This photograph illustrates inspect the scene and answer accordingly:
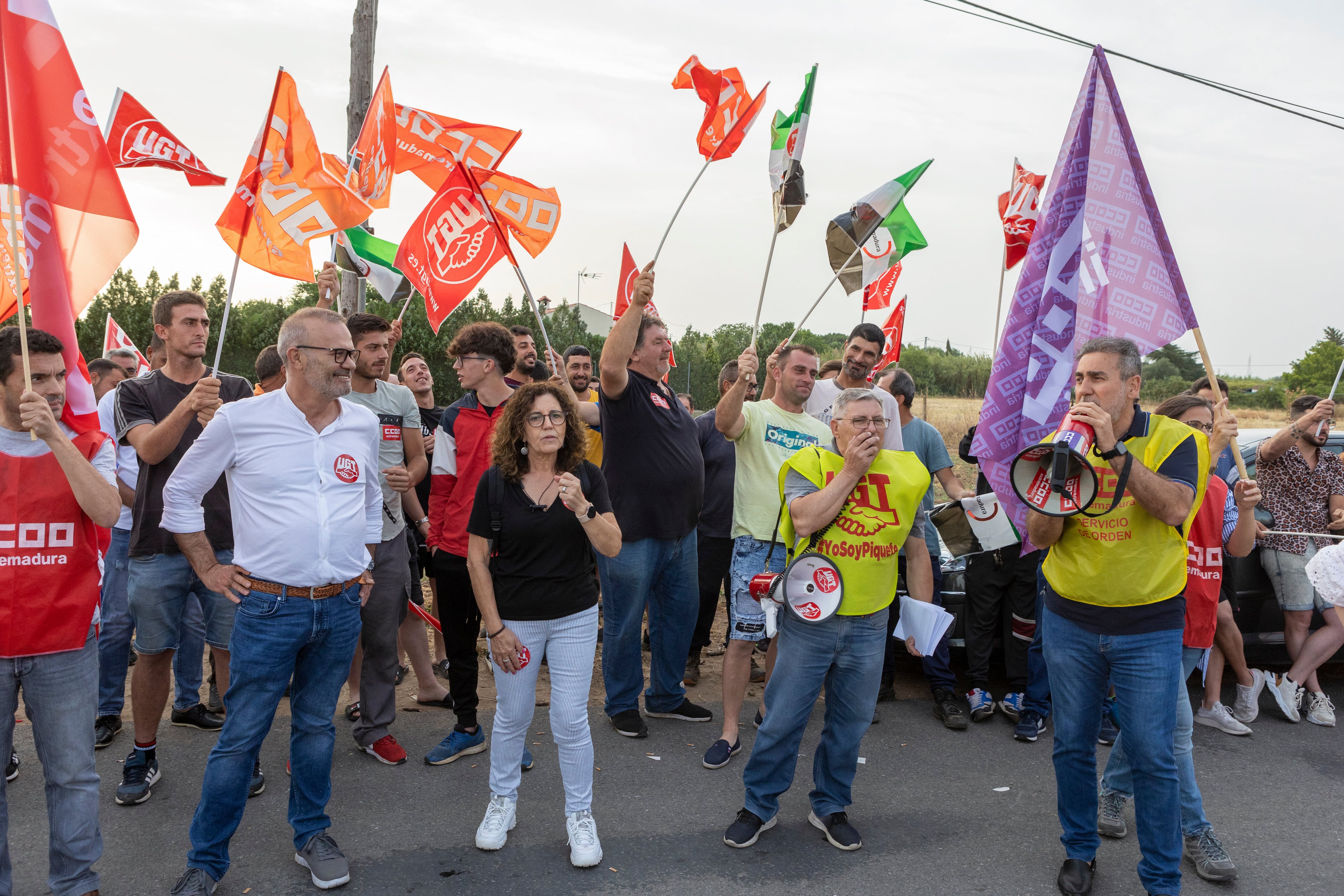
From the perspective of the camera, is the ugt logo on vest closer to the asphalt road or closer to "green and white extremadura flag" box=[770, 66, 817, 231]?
the asphalt road

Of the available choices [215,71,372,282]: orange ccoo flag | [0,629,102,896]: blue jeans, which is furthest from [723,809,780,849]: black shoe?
[215,71,372,282]: orange ccoo flag

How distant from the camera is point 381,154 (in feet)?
18.9

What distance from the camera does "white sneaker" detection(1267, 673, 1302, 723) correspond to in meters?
5.44

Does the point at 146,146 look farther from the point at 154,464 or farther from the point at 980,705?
the point at 980,705

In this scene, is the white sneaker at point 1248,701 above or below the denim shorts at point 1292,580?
below

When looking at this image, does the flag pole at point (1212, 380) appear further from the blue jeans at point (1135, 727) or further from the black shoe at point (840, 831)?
Result: the black shoe at point (840, 831)

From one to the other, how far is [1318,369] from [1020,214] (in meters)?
28.9

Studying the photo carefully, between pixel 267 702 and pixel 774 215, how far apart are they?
12.0ft

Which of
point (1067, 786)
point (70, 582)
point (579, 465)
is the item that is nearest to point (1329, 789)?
point (1067, 786)

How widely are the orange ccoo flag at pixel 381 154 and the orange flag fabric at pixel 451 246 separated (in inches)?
13.7

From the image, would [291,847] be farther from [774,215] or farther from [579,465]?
[774,215]

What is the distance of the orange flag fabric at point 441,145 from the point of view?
5773 mm

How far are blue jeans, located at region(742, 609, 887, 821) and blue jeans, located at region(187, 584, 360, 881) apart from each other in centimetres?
172

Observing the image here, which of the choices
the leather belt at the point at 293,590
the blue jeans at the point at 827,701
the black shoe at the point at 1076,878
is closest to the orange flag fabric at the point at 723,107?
the blue jeans at the point at 827,701
